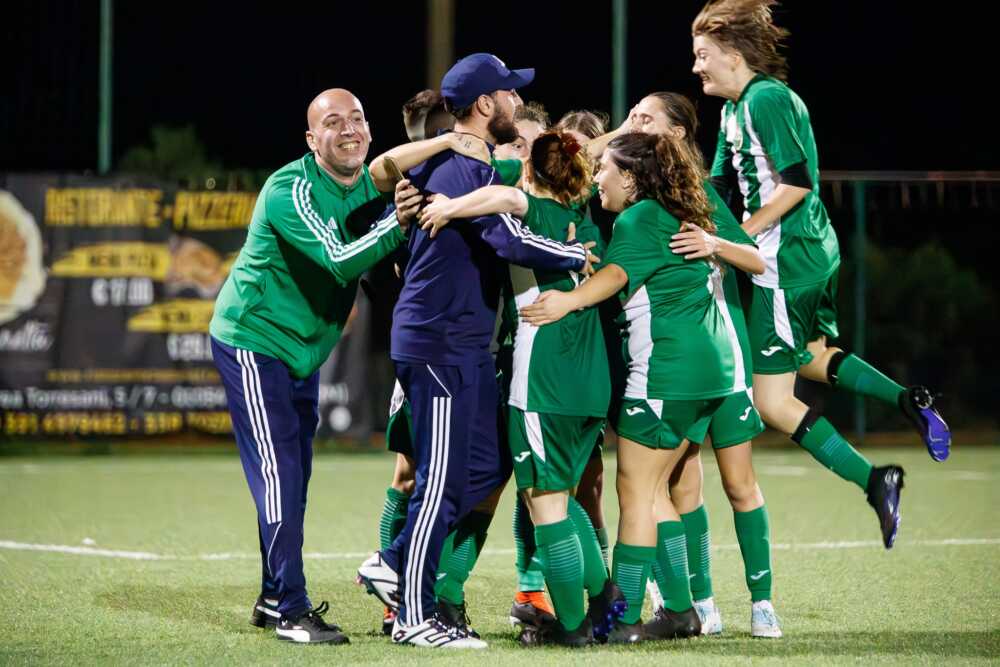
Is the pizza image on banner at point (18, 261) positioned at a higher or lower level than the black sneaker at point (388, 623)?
higher

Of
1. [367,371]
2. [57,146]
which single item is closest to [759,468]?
[367,371]

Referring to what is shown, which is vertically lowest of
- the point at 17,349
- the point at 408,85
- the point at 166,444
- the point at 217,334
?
the point at 166,444

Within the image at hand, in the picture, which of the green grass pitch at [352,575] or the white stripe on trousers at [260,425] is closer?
the green grass pitch at [352,575]

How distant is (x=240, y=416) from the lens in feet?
19.4

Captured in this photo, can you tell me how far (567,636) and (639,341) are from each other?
1.14 m

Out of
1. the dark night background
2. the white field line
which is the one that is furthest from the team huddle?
the dark night background

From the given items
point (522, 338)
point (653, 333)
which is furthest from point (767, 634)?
point (522, 338)

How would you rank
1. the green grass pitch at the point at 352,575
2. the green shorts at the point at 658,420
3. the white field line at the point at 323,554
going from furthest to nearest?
1. the white field line at the point at 323,554
2. the green shorts at the point at 658,420
3. the green grass pitch at the point at 352,575

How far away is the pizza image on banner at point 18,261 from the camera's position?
13648 millimetres

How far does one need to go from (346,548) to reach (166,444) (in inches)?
240

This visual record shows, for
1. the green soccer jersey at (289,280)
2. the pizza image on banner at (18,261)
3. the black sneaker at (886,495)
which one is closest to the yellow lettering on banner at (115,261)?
the pizza image on banner at (18,261)

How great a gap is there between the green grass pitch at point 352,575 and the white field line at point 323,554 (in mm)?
22

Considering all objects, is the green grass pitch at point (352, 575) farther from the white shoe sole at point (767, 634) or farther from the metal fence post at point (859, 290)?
the metal fence post at point (859, 290)

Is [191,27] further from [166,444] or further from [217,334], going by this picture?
[217,334]
